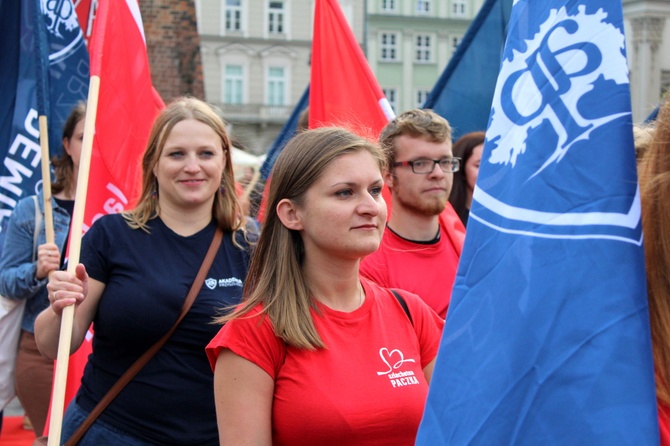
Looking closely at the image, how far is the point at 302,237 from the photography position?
2.64m

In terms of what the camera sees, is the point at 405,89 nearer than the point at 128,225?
No

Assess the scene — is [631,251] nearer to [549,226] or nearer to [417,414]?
[549,226]

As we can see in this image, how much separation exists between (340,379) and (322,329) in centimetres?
15

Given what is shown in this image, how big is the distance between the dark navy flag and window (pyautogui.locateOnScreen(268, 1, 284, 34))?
1829 inches

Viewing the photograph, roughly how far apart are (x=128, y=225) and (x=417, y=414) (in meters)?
1.50

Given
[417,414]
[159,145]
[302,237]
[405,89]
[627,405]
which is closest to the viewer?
[627,405]

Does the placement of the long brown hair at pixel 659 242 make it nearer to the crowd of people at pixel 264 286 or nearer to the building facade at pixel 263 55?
the crowd of people at pixel 264 286

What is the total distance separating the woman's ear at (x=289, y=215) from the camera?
8.58 ft

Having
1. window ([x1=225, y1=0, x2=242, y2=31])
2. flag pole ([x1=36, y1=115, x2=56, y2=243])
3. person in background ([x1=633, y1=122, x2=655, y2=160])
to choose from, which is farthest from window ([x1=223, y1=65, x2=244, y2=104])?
person in background ([x1=633, y1=122, x2=655, y2=160])

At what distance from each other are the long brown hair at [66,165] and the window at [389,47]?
1974 inches

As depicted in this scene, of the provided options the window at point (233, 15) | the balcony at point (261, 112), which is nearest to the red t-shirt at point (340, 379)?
the balcony at point (261, 112)

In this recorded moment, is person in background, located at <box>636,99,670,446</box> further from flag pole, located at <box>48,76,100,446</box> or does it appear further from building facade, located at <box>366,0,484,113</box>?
building facade, located at <box>366,0,484,113</box>

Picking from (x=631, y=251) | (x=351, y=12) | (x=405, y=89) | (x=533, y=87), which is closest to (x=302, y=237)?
(x=533, y=87)

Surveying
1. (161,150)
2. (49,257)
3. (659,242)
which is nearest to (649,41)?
(161,150)
